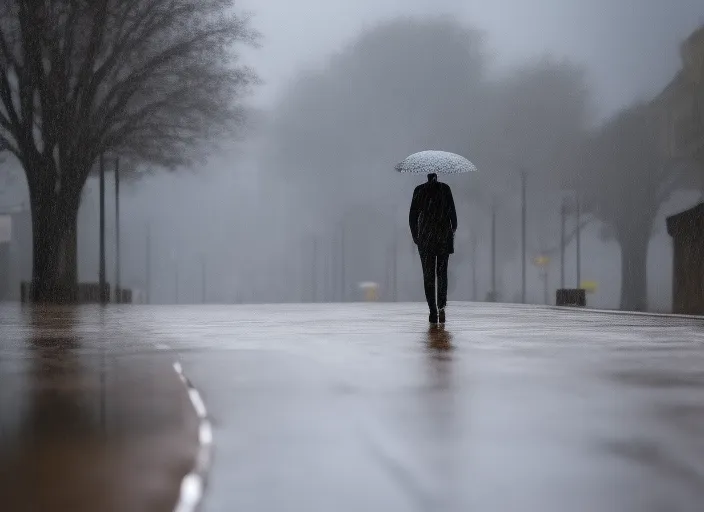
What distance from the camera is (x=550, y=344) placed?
10.8m

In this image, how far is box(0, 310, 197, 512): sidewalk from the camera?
3676 mm

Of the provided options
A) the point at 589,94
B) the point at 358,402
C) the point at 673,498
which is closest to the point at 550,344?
the point at 358,402

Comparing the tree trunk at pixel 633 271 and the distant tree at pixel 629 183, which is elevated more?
the distant tree at pixel 629 183

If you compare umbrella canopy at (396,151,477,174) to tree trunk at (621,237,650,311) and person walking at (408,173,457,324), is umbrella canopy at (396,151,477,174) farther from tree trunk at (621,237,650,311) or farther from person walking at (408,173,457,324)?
tree trunk at (621,237,650,311)

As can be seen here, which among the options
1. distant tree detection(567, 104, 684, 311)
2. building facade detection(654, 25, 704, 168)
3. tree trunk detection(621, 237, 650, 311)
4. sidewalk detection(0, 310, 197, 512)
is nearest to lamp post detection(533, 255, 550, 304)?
distant tree detection(567, 104, 684, 311)

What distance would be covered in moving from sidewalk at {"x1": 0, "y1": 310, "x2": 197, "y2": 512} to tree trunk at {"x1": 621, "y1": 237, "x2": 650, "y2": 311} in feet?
151

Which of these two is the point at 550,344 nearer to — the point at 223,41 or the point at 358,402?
the point at 358,402

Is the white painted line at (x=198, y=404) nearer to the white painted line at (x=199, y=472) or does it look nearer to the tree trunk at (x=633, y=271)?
the white painted line at (x=199, y=472)

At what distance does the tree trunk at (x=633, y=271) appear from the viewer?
2100 inches

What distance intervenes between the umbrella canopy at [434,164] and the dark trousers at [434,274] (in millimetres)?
2152

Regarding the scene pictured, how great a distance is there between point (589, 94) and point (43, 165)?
35.5m

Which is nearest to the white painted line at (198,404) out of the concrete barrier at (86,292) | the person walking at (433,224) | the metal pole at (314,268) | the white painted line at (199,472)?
the white painted line at (199,472)

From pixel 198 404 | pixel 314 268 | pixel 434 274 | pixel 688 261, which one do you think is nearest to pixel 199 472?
pixel 198 404

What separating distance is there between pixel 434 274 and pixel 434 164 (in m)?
2.52
